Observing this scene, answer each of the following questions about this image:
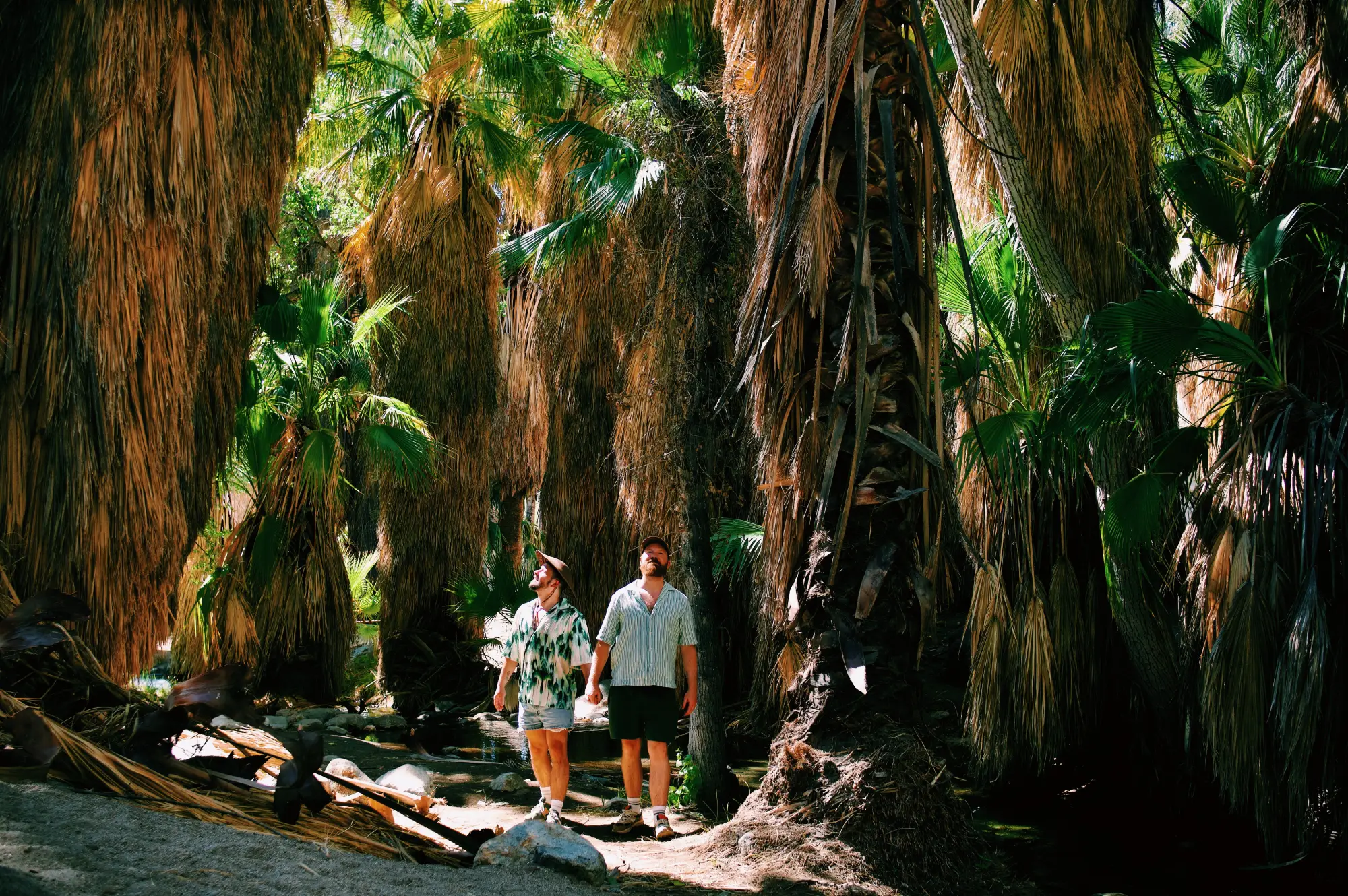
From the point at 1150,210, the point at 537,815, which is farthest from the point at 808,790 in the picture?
the point at 1150,210

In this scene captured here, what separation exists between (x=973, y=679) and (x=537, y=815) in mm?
3579

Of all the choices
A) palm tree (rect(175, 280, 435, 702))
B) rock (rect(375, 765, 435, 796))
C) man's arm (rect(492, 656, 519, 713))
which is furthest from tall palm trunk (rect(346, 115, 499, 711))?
man's arm (rect(492, 656, 519, 713))

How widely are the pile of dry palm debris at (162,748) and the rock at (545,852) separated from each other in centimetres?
13

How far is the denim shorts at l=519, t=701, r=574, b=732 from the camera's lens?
6457mm

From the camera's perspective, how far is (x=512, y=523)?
61.1 ft

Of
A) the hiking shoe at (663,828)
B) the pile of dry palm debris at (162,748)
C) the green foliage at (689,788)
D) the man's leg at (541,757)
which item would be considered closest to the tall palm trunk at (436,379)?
the green foliage at (689,788)

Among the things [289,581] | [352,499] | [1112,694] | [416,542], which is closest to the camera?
[1112,694]

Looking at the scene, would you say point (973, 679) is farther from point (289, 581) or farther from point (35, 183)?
point (289, 581)

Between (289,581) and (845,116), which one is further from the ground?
(845,116)

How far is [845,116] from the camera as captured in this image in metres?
5.48

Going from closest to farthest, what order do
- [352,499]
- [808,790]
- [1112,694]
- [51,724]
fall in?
[51,724], [808,790], [1112,694], [352,499]

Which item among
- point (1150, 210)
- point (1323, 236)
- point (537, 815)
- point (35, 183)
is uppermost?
point (1150, 210)

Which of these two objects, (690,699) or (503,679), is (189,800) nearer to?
(503,679)

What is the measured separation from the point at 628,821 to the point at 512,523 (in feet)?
41.2
